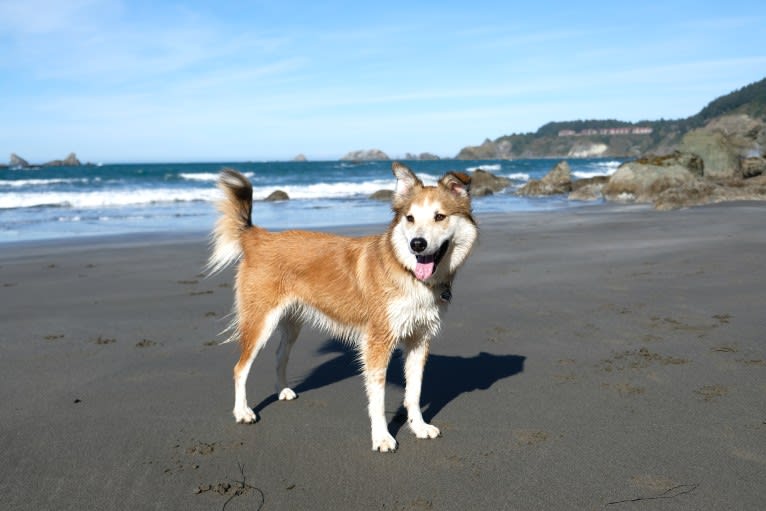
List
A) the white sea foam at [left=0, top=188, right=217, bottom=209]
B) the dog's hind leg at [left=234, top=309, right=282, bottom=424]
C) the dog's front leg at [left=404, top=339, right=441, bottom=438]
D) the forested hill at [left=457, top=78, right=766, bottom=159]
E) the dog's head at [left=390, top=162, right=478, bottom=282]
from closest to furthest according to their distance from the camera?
the dog's head at [left=390, top=162, right=478, bottom=282] < the dog's front leg at [left=404, top=339, right=441, bottom=438] < the dog's hind leg at [left=234, top=309, right=282, bottom=424] < the white sea foam at [left=0, top=188, right=217, bottom=209] < the forested hill at [left=457, top=78, right=766, bottom=159]

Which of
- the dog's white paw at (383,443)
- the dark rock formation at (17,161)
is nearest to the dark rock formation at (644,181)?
the dog's white paw at (383,443)

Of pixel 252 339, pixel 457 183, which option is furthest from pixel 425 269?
pixel 252 339

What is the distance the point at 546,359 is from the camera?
18.1 feet

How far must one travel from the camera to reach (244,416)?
445cm

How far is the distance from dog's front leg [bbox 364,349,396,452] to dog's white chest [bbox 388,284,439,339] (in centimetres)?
23

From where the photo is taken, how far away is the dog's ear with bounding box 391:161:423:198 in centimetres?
439

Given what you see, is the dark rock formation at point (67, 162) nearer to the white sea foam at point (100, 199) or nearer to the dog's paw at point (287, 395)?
the white sea foam at point (100, 199)

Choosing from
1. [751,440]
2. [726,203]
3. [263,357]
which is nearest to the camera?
[751,440]

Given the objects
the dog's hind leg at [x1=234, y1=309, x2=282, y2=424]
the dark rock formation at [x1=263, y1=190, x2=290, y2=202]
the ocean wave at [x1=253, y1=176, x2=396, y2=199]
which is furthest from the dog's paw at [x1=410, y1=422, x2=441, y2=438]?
the ocean wave at [x1=253, y1=176, x2=396, y2=199]

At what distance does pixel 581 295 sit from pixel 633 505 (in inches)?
185

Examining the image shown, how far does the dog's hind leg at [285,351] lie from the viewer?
199 inches

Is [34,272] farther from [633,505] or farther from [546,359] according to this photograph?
[633,505]

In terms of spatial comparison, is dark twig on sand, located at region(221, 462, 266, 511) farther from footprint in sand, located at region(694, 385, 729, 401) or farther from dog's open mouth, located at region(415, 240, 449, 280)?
footprint in sand, located at region(694, 385, 729, 401)

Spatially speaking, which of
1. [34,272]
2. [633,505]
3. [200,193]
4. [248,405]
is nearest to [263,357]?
[248,405]
